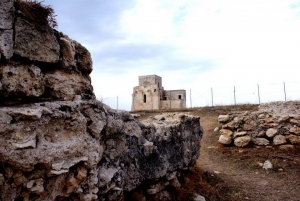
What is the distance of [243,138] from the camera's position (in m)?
9.77

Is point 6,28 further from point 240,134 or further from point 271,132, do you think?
point 271,132

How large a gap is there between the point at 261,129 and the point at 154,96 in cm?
2381

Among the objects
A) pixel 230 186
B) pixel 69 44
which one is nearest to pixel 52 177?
pixel 69 44

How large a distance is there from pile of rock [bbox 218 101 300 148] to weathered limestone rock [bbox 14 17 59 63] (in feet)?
28.8

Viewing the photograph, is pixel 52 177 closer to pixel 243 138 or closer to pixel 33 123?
pixel 33 123

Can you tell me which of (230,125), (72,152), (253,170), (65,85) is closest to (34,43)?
(65,85)

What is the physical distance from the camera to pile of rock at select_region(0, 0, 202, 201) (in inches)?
85.6

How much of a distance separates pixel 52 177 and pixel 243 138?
8.79 metres

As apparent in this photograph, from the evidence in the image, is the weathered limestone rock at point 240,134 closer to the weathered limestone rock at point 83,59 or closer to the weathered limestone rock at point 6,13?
the weathered limestone rock at point 83,59

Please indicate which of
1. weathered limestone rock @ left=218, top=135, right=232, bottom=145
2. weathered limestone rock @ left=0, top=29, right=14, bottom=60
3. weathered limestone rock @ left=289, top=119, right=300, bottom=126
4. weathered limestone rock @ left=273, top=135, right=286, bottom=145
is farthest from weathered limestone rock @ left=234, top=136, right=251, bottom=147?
weathered limestone rock @ left=0, top=29, right=14, bottom=60

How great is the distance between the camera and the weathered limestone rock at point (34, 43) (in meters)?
2.35

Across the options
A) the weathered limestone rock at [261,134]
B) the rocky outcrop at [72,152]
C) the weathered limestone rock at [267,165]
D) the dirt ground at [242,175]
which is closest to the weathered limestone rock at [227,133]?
the dirt ground at [242,175]

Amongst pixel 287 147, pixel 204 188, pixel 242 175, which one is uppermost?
pixel 287 147

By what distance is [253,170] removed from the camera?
7.95 m
